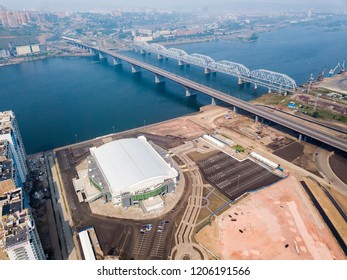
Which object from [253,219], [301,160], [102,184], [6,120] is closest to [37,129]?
[6,120]

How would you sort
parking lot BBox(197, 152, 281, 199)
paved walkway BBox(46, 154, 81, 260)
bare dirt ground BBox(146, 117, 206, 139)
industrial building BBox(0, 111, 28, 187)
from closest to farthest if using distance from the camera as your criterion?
1. paved walkway BBox(46, 154, 81, 260)
2. industrial building BBox(0, 111, 28, 187)
3. parking lot BBox(197, 152, 281, 199)
4. bare dirt ground BBox(146, 117, 206, 139)

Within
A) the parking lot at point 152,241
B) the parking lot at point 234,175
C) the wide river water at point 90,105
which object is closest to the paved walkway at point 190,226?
the parking lot at point 152,241

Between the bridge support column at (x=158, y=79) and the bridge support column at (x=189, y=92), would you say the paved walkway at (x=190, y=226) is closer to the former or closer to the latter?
the bridge support column at (x=189, y=92)

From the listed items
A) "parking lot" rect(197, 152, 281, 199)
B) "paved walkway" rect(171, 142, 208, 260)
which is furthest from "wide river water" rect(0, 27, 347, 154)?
"paved walkway" rect(171, 142, 208, 260)

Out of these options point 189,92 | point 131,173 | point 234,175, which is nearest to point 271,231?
point 234,175

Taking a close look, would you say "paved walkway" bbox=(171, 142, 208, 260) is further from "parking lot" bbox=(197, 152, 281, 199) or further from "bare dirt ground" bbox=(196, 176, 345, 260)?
"parking lot" bbox=(197, 152, 281, 199)

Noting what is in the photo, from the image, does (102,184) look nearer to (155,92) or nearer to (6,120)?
(6,120)

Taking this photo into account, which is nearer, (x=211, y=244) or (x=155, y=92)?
(x=211, y=244)
